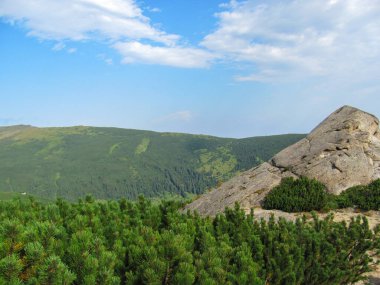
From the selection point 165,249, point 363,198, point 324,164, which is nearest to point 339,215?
point 363,198

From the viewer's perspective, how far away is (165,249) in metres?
6.97

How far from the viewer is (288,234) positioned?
31.1 ft

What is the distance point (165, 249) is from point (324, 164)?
17.7m

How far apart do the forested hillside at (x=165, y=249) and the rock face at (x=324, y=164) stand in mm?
10389

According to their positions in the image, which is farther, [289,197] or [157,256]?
[289,197]

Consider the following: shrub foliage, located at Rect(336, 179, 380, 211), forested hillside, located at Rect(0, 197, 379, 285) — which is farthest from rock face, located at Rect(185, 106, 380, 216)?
forested hillside, located at Rect(0, 197, 379, 285)

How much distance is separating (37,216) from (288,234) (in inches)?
268

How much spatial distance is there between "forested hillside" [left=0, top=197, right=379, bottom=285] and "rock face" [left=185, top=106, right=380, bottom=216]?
1039 centimetres

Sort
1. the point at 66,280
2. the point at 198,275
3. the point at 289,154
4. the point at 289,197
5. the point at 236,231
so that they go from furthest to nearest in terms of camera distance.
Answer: the point at 289,154 < the point at 289,197 < the point at 236,231 < the point at 198,275 < the point at 66,280

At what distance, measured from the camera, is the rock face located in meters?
21.6

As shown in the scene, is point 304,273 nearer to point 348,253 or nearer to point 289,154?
point 348,253

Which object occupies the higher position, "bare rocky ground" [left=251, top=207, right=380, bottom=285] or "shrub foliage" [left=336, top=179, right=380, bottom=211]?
"shrub foliage" [left=336, top=179, right=380, bottom=211]

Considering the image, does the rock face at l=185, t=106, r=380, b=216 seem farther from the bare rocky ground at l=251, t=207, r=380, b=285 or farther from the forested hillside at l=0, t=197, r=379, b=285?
the forested hillside at l=0, t=197, r=379, b=285

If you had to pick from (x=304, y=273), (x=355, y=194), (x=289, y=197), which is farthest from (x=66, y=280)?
(x=355, y=194)
